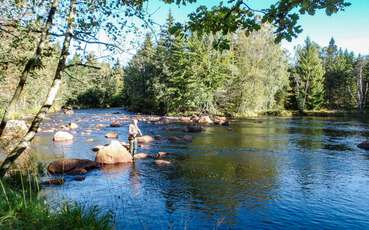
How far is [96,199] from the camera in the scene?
1482 centimetres

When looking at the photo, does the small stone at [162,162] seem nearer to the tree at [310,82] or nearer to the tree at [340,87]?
the tree at [310,82]

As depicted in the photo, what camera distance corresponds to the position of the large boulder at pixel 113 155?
22.1 m

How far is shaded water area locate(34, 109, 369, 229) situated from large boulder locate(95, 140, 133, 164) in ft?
2.99

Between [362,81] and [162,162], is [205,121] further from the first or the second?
[362,81]

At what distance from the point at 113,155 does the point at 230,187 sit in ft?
24.9

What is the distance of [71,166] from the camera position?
20.0 meters

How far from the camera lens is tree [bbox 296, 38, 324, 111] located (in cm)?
7612

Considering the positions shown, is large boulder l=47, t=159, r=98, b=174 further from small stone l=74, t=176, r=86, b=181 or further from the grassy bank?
the grassy bank

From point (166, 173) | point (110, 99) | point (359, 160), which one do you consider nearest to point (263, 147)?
point (359, 160)

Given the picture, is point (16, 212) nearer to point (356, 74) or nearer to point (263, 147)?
point (263, 147)

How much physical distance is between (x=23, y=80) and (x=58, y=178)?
10682 mm

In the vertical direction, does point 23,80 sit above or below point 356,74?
below

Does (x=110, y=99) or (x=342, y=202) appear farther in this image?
(x=110, y=99)

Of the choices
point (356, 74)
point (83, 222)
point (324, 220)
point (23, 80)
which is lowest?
point (324, 220)
